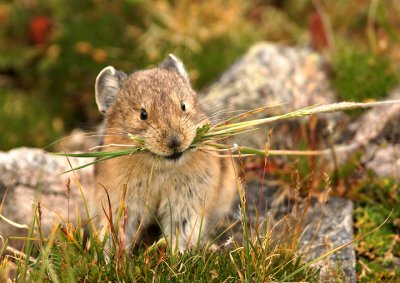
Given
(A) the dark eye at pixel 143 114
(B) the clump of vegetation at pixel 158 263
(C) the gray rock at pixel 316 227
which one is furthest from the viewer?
(A) the dark eye at pixel 143 114

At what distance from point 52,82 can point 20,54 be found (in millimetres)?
843

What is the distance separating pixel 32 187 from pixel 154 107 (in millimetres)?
2720

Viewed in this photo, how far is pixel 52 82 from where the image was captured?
40.1ft

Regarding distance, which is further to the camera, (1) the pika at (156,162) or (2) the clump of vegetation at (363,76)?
(2) the clump of vegetation at (363,76)

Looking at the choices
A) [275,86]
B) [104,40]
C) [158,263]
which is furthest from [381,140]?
[104,40]

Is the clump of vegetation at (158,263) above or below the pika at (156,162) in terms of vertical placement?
below

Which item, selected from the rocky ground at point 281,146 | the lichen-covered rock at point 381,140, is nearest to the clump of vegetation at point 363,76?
the rocky ground at point 281,146

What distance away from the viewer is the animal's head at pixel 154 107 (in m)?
5.56

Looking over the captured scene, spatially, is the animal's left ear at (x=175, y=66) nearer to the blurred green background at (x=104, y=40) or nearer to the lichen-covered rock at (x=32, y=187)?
the lichen-covered rock at (x=32, y=187)

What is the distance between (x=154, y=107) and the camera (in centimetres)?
585

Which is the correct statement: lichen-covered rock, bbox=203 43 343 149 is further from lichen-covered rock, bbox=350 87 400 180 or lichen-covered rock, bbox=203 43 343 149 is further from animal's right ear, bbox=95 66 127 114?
animal's right ear, bbox=95 66 127 114

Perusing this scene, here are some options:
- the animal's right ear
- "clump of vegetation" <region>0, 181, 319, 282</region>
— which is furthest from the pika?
"clump of vegetation" <region>0, 181, 319, 282</region>

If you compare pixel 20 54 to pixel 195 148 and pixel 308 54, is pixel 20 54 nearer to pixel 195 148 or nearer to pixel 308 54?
pixel 308 54

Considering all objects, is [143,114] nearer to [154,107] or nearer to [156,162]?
[154,107]
